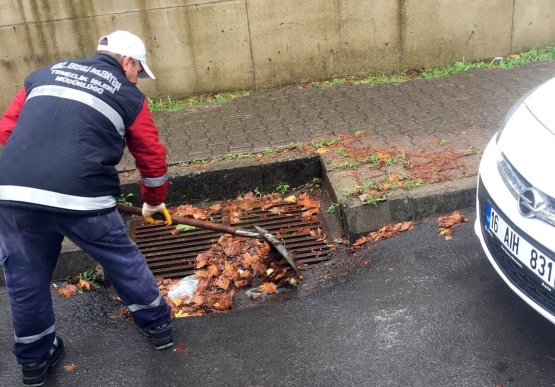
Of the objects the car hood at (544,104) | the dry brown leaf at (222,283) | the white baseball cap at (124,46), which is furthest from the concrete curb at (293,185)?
the white baseball cap at (124,46)

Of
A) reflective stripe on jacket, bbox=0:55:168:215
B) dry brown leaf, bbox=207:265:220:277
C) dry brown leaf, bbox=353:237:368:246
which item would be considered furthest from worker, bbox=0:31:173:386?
dry brown leaf, bbox=353:237:368:246

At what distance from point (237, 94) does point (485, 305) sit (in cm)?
430

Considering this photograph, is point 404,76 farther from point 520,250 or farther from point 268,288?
point 520,250

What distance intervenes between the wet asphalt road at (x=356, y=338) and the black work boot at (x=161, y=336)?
0.07m

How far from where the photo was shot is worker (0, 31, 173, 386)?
2.94m

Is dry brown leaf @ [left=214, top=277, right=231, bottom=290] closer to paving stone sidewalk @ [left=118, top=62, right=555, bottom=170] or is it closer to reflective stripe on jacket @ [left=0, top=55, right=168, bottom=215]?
reflective stripe on jacket @ [left=0, top=55, right=168, bottom=215]

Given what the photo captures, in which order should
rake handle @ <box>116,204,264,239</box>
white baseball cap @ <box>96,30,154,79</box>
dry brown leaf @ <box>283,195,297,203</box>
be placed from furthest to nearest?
dry brown leaf @ <box>283,195,297,203</box>, rake handle @ <box>116,204,264,239</box>, white baseball cap @ <box>96,30,154,79</box>

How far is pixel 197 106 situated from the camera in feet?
22.1

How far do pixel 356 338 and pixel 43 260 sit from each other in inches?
68.5

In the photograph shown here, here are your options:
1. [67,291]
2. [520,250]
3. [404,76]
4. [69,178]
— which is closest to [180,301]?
[67,291]

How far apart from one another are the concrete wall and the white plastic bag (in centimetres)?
336

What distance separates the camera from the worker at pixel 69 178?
2.94 metres

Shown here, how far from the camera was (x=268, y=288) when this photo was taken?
13.1ft

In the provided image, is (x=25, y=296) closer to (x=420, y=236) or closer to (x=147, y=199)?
(x=147, y=199)
